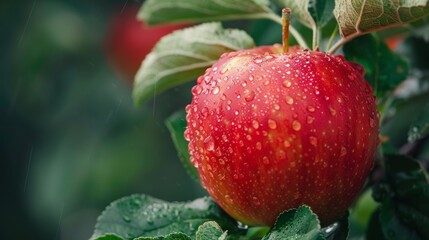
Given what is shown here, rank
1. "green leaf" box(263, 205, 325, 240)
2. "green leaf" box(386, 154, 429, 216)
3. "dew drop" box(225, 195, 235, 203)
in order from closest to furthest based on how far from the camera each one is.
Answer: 1. "green leaf" box(263, 205, 325, 240)
2. "dew drop" box(225, 195, 235, 203)
3. "green leaf" box(386, 154, 429, 216)

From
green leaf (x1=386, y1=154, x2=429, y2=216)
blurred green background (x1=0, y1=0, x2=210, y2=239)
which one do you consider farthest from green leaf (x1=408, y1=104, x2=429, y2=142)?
blurred green background (x1=0, y1=0, x2=210, y2=239)

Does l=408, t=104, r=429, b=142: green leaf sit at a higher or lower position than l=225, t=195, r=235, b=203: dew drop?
higher

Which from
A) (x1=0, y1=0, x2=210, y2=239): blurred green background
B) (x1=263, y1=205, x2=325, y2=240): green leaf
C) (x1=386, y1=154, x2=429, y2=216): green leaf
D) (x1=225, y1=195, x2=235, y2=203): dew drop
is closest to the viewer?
(x1=263, y1=205, x2=325, y2=240): green leaf

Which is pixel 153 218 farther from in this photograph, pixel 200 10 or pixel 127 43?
pixel 127 43

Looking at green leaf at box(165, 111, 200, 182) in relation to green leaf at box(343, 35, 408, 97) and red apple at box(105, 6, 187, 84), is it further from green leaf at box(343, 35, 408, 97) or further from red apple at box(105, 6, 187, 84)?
red apple at box(105, 6, 187, 84)

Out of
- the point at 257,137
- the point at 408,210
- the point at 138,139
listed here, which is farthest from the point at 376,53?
the point at 138,139

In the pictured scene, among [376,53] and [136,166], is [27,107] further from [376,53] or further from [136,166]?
[376,53]
